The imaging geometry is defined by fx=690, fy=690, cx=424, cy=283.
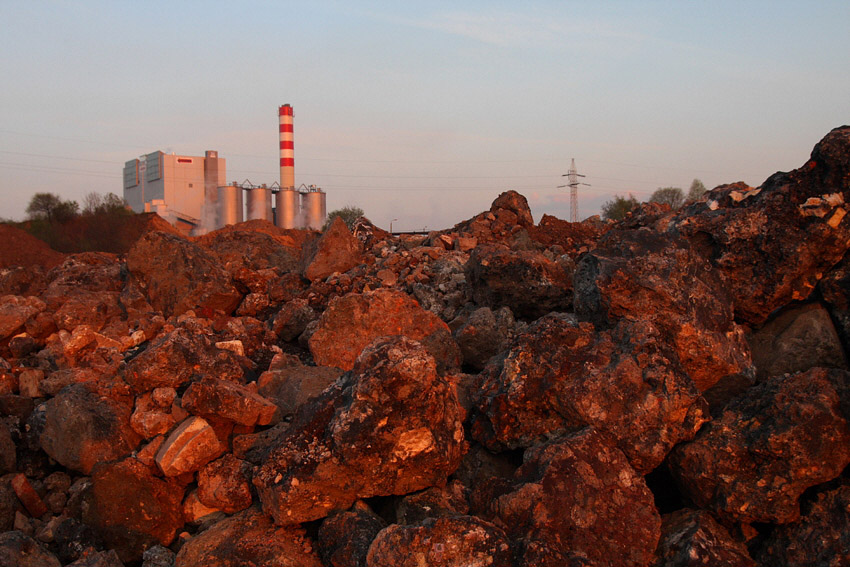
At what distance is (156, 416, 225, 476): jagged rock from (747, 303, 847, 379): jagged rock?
13.6ft

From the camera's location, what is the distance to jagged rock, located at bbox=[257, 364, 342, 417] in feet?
19.0

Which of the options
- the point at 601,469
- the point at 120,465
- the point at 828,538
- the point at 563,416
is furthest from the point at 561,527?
the point at 120,465

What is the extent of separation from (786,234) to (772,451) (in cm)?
223

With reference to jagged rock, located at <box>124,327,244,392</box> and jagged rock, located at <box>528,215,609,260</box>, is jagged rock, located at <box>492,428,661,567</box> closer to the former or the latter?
jagged rock, located at <box>124,327,244,392</box>

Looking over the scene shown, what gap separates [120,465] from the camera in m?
4.93

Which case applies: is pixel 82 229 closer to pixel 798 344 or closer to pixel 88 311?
pixel 88 311

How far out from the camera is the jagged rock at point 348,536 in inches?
149

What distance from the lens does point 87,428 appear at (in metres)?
5.46

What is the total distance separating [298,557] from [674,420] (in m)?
2.42

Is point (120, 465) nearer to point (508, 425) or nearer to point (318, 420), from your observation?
point (318, 420)

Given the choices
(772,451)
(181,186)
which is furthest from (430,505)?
(181,186)

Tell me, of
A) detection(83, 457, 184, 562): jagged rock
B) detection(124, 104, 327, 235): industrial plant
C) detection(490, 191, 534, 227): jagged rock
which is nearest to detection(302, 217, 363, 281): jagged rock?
detection(490, 191, 534, 227): jagged rock

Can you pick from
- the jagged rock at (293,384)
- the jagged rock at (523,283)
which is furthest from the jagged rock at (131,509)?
the jagged rock at (523,283)

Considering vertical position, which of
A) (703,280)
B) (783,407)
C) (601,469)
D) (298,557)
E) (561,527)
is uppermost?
(703,280)
